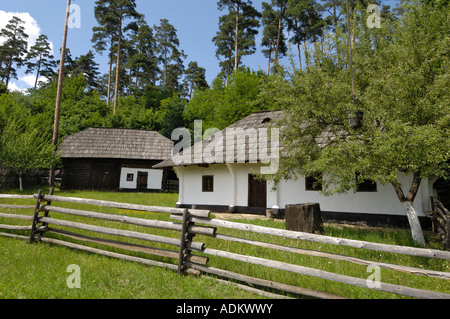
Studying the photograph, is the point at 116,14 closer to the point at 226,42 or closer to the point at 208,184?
the point at 226,42

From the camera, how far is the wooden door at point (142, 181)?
70.8 feet

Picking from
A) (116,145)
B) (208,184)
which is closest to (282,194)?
(208,184)

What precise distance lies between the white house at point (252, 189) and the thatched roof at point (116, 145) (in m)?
9.66

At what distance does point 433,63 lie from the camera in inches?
263

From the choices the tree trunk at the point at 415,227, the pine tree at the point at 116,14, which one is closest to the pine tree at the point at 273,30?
the pine tree at the point at 116,14

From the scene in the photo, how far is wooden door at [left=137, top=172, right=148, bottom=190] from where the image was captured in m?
21.6

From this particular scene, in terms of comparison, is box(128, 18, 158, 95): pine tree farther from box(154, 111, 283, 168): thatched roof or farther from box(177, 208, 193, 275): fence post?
box(177, 208, 193, 275): fence post

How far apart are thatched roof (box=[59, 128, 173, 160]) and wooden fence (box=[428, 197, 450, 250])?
18.0 meters

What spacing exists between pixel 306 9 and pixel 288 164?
800 inches

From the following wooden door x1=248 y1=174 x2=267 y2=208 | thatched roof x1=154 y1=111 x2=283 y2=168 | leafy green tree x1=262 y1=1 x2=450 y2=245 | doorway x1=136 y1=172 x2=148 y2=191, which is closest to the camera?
leafy green tree x1=262 y1=1 x2=450 y2=245

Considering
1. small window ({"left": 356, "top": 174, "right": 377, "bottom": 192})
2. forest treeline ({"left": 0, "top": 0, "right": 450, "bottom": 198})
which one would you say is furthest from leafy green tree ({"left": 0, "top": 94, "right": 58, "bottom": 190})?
small window ({"left": 356, "top": 174, "right": 377, "bottom": 192})

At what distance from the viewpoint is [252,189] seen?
11859mm
